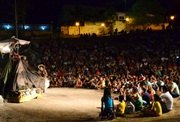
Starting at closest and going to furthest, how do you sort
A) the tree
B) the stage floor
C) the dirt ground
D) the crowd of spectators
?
the dirt ground → the stage floor → the crowd of spectators → the tree

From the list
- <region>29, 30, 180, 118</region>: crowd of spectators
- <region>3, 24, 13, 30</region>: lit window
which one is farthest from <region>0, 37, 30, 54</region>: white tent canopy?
<region>3, 24, 13, 30</region>: lit window

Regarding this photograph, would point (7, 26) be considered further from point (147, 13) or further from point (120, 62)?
point (120, 62)

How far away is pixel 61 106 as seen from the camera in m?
21.6

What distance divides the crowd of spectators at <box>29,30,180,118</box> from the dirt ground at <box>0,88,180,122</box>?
133 centimetres

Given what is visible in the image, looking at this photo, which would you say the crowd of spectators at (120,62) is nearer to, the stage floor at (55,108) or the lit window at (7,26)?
the stage floor at (55,108)

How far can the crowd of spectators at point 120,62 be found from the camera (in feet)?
75.3

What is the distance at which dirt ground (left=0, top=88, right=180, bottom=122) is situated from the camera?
1858 centimetres

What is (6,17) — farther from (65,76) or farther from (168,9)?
(65,76)

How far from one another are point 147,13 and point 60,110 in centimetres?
4038

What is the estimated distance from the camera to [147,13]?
59.2 meters

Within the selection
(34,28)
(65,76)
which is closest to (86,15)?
(34,28)

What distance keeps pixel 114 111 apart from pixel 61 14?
148 ft

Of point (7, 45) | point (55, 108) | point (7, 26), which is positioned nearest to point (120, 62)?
point (7, 45)

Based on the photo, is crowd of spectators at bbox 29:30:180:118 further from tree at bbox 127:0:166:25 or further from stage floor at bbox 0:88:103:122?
tree at bbox 127:0:166:25
